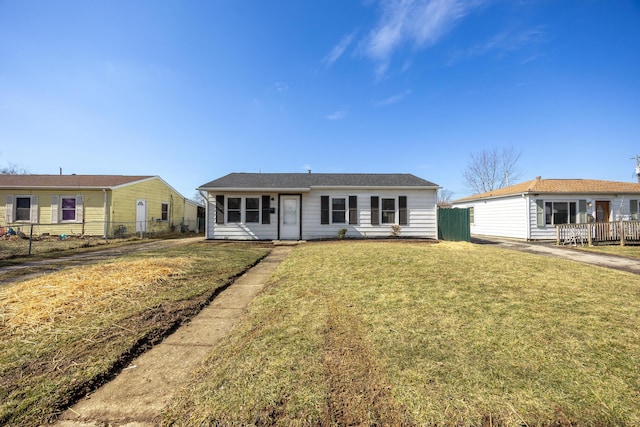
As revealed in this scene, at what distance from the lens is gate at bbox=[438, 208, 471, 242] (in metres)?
12.9

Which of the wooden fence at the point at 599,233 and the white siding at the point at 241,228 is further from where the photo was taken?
the white siding at the point at 241,228

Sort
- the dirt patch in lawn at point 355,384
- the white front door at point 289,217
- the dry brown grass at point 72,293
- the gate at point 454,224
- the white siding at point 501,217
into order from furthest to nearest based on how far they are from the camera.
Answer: the white siding at point 501,217, the white front door at point 289,217, the gate at point 454,224, the dry brown grass at point 72,293, the dirt patch in lawn at point 355,384

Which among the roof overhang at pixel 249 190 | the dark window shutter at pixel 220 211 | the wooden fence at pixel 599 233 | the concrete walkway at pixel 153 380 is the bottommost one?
the concrete walkway at pixel 153 380

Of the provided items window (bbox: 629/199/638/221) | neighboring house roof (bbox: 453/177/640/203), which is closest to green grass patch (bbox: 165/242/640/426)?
neighboring house roof (bbox: 453/177/640/203)

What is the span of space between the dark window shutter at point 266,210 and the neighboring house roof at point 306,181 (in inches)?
26.2

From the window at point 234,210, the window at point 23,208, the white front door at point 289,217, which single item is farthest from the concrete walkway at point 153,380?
the window at point 23,208

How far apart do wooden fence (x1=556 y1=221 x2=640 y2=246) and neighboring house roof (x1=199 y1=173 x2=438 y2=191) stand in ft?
22.3

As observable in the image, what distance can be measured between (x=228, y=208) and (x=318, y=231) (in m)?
4.78

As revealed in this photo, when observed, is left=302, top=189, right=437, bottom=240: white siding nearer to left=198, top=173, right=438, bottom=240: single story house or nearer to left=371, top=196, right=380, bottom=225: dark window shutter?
left=198, top=173, right=438, bottom=240: single story house

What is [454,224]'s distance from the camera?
13094 millimetres

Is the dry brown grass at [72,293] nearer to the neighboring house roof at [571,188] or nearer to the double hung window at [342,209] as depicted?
the double hung window at [342,209]

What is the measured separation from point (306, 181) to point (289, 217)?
232 cm

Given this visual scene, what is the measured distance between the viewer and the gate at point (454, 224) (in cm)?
1287

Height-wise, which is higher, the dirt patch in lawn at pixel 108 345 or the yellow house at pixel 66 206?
the yellow house at pixel 66 206
